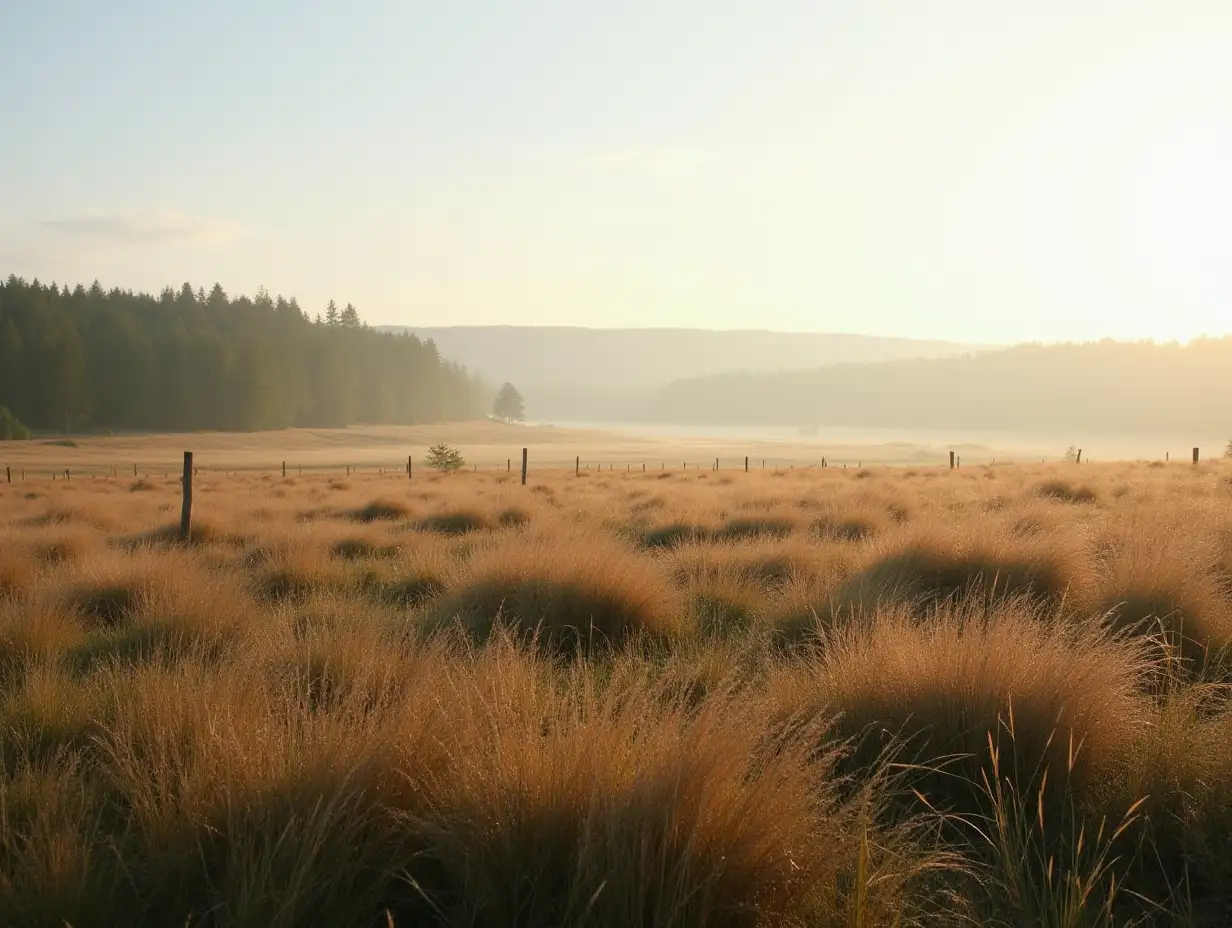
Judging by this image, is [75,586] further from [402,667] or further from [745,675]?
[745,675]

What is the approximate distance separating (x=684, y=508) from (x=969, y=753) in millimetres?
13148

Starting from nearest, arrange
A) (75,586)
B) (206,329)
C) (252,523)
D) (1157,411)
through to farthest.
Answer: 1. (75,586)
2. (252,523)
3. (206,329)
4. (1157,411)

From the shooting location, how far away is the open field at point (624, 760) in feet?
9.25

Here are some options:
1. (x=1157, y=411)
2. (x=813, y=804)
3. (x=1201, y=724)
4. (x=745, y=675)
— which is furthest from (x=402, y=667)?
(x=1157, y=411)

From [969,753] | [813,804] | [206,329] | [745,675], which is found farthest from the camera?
[206,329]

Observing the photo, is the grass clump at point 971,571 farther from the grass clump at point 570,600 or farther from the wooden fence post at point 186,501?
the wooden fence post at point 186,501

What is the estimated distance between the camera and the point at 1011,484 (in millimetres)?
22750

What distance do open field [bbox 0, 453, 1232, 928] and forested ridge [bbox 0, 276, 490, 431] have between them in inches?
3264

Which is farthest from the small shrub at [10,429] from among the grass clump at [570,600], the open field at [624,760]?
the grass clump at [570,600]

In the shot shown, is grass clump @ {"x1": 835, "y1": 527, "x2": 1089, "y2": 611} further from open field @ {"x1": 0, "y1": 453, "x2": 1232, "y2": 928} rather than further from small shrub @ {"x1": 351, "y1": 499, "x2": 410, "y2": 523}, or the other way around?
small shrub @ {"x1": 351, "y1": 499, "x2": 410, "y2": 523}

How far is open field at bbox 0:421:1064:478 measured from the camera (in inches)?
2437

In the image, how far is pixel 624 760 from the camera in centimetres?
313

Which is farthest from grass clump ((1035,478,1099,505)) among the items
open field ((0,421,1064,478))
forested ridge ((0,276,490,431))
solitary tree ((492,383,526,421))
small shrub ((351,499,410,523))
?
solitary tree ((492,383,526,421))

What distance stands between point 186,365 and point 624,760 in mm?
94531
